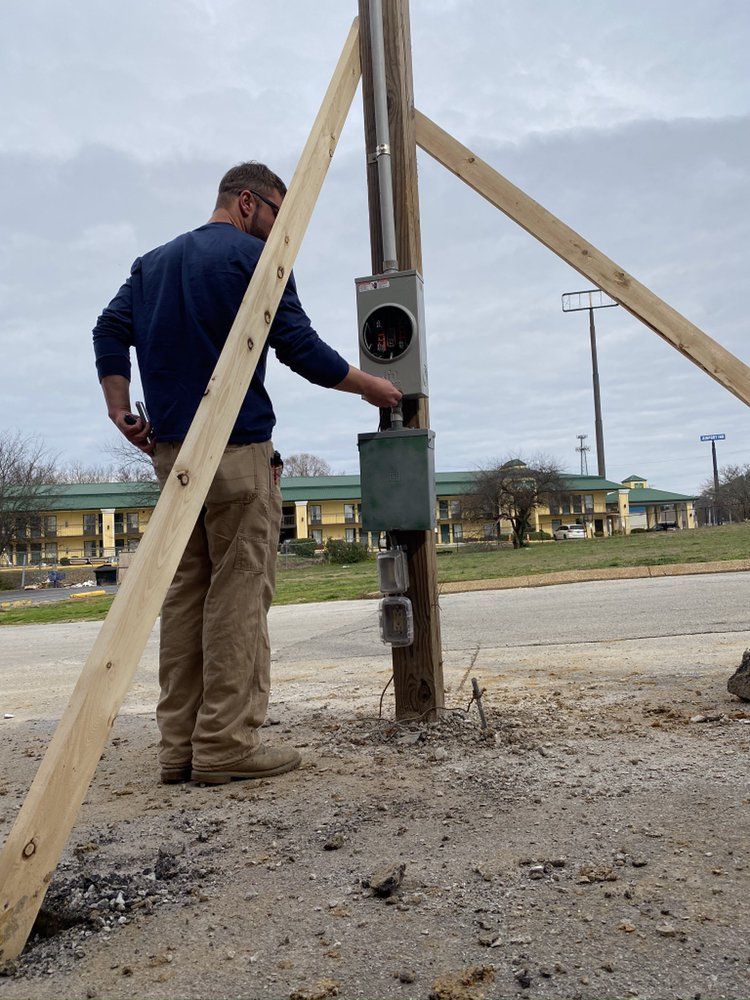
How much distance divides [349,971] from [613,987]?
0.50 metres

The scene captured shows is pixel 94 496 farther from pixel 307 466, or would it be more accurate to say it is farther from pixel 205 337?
pixel 205 337

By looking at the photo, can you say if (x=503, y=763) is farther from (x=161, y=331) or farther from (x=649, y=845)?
(x=161, y=331)

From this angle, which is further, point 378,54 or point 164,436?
point 378,54

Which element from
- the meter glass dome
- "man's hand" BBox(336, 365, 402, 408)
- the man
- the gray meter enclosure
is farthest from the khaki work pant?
the meter glass dome

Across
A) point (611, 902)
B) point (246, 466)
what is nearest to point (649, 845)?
point (611, 902)

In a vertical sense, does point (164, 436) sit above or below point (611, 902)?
above

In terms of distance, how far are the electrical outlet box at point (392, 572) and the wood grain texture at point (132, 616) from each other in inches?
54.5

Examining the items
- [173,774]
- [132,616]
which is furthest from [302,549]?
[132,616]

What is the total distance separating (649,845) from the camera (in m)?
2.19

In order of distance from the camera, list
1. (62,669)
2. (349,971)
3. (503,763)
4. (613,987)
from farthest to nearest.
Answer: (62,669) < (503,763) < (349,971) < (613,987)

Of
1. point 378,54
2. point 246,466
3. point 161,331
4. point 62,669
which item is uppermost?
point 378,54

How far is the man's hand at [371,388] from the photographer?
10.7 feet

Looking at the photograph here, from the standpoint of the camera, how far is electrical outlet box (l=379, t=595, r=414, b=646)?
149 inches

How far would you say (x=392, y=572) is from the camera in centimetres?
376
